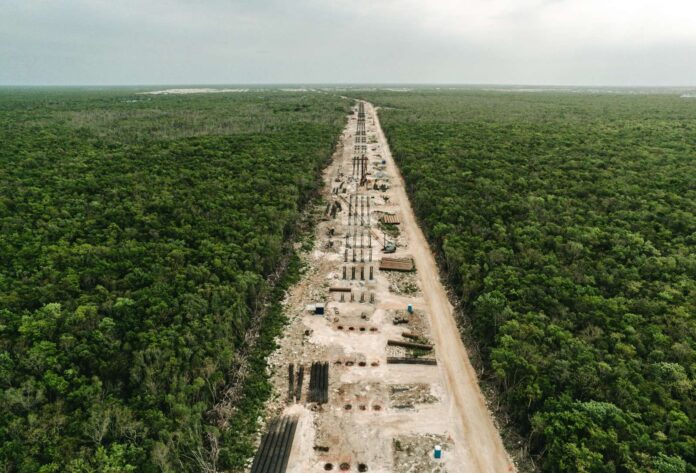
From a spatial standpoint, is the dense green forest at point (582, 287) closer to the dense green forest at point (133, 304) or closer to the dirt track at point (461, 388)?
the dirt track at point (461, 388)

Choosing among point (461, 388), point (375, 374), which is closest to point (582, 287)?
point (461, 388)

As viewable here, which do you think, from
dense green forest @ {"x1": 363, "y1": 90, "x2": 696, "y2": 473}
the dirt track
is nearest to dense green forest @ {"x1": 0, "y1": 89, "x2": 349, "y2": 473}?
the dirt track

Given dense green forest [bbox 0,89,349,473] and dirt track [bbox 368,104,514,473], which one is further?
dirt track [bbox 368,104,514,473]

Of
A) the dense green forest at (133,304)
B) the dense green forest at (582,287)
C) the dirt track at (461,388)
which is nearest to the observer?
the dense green forest at (133,304)

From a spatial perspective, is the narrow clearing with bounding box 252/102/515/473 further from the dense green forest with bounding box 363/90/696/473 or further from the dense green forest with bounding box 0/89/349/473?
the dense green forest with bounding box 363/90/696/473

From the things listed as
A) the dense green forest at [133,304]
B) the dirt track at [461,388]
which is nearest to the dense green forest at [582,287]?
the dirt track at [461,388]
